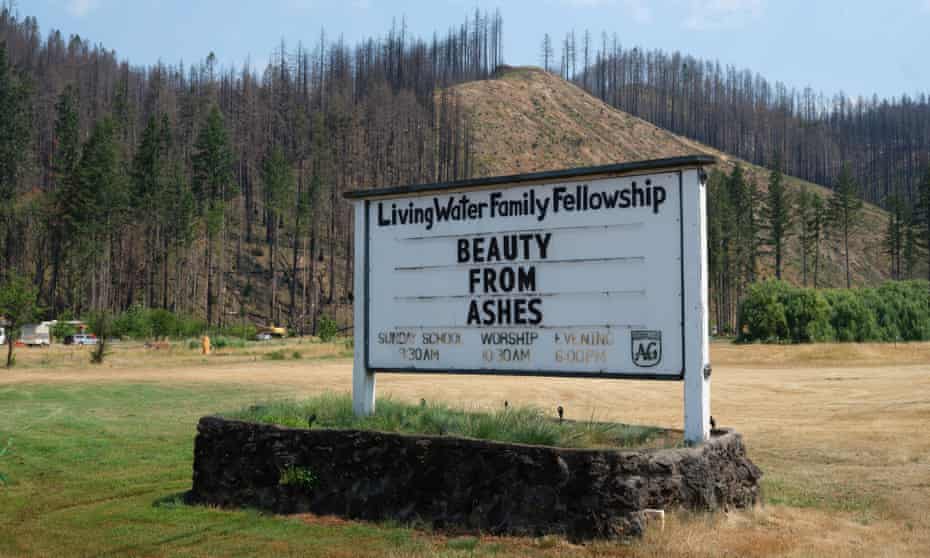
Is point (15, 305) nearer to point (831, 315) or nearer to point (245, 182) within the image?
point (831, 315)

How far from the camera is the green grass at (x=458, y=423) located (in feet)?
27.5

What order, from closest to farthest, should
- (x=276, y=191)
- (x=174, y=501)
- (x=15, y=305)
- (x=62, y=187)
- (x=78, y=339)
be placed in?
(x=174, y=501) → (x=15, y=305) → (x=78, y=339) → (x=62, y=187) → (x=276, y=191)

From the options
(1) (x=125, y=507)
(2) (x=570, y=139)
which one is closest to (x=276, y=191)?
(2) (x=570, y=139)

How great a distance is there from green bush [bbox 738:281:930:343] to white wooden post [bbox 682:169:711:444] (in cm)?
5682

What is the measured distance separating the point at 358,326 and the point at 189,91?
131 meters

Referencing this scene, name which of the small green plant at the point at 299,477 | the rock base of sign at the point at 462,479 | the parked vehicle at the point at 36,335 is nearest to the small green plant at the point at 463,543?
the rock base of sign at the point at 462,479

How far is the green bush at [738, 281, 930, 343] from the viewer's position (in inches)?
2418

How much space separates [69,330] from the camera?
74.4 metres

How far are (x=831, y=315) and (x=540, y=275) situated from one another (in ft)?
194

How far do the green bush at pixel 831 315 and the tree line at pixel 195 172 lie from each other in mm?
52587

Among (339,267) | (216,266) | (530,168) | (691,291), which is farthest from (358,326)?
(530,168)

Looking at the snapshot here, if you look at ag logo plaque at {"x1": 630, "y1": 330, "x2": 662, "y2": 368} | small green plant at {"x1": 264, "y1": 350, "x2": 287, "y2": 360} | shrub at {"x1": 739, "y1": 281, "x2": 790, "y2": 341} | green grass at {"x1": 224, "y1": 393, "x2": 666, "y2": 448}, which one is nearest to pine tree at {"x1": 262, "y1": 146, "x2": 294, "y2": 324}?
small green plant at {"x1": 264, "y1": 350, "x2": 287, "y2": 360}

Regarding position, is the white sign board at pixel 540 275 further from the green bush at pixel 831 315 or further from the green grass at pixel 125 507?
the green bush at pixel 831 315

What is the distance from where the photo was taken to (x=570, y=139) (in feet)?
496
